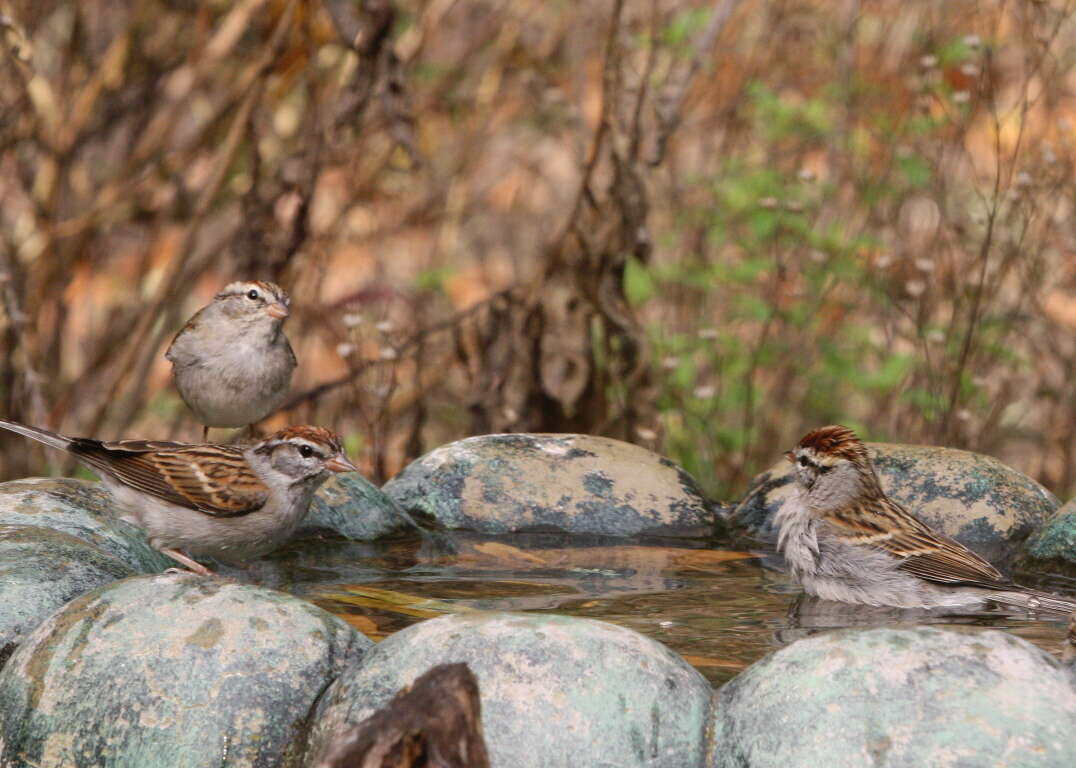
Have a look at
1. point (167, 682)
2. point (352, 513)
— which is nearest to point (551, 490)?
point (352, 513)

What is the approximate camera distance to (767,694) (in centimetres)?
315

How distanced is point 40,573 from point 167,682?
2.20ft

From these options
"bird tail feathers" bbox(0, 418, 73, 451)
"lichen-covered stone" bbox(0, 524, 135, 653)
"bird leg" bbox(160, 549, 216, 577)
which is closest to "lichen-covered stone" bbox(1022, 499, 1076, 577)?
"bird leg" bbox(160, 549, 216, 577)

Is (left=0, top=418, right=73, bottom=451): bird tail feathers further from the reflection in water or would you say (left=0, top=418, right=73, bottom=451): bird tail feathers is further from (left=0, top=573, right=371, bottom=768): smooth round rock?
(left=0, top=573, right=371, bottom=768): smooth round rock

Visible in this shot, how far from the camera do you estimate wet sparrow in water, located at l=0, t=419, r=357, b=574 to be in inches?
174

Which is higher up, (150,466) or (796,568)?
(150,466)

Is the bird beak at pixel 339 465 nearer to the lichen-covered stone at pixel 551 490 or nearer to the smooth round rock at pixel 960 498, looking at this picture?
the lichen-covered stone at pixel 551 490

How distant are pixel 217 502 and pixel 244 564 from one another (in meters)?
0.72

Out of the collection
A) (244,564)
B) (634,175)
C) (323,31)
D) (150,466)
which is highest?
(323,31)

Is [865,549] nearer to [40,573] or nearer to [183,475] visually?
[183,475]

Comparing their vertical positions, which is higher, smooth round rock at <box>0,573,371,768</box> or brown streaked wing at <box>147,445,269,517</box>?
brown streaked wing at <box>147,445,269,517</box>

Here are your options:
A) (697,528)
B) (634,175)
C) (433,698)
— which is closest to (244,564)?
(697,528)

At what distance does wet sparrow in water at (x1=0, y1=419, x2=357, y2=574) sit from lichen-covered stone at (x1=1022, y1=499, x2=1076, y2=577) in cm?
234

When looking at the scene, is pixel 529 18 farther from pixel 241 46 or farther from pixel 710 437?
pixel 710 437
